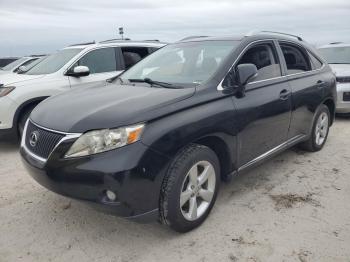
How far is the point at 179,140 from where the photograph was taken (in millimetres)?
2900

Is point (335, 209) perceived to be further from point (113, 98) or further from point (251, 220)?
point (113, 98)

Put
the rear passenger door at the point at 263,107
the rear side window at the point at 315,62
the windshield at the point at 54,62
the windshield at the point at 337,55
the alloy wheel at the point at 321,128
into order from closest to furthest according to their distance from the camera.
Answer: the rear passenger door at the point at 263,107 → the rear side window at the point at 315,62 → the alloy wheel at the point at 321,128 → the windshield at the point at 54,62 → the windshield at the point at 337,55

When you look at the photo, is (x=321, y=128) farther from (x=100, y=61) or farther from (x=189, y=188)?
(x=100, y=61)

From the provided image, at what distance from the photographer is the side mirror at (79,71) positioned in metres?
6.08

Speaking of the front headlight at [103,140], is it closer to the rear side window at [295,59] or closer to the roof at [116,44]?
the rear side window at [295,59]

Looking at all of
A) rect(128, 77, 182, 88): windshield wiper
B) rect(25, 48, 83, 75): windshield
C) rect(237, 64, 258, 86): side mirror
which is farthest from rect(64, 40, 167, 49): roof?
rect(237, 64, 258, 86): side mirror

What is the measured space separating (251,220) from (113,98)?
1.67 m

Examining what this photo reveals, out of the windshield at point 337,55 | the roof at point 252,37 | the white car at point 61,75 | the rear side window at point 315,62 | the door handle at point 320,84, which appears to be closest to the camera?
→ the roof at point 252,37

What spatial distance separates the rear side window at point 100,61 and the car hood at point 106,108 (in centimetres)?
316

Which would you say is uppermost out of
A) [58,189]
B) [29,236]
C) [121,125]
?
[121,125]

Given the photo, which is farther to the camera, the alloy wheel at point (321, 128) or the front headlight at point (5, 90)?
the front headlight at point (5, 90)

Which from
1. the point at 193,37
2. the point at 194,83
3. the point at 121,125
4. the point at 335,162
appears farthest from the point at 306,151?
the point at 121,125

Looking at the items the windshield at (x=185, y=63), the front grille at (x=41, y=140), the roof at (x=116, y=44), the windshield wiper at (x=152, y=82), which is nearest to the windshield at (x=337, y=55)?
the roof at (x=116, y=44)

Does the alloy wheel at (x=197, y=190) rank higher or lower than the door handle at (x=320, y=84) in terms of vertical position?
lower
